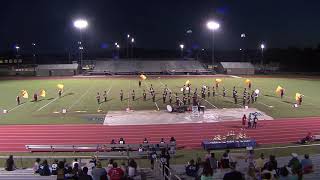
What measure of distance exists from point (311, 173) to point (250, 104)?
24.2 metres

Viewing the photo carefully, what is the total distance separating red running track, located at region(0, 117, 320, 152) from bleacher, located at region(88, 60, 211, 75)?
5751 cm

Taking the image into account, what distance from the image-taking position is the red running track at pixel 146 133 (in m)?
22.7

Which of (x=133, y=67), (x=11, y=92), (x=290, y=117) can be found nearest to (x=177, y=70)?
(x=133, y=67)

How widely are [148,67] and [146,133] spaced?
217 ft

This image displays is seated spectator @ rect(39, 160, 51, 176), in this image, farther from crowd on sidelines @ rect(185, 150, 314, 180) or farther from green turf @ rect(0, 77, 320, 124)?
green turf @ rect(0, 77, 320, 124)

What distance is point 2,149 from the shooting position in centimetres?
2112

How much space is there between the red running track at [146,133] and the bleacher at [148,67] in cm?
5751

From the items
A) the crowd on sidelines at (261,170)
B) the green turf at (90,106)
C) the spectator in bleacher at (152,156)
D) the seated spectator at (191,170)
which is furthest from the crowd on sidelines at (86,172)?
the green turf at (90,106)

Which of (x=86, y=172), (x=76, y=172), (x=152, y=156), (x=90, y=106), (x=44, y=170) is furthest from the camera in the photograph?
(x=90, y=106)

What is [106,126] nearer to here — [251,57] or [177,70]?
[177,70]

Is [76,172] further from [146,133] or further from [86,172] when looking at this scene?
[146,133]

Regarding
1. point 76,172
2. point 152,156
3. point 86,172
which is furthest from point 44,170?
point 86,172

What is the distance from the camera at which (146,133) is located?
24500 mm

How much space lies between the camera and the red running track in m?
22.7
